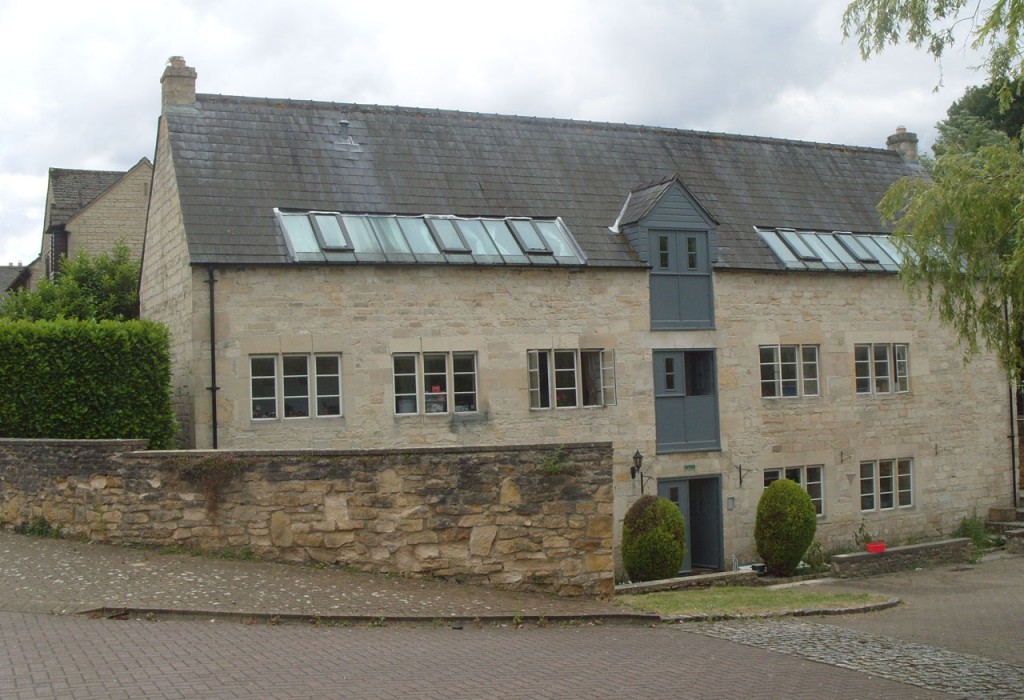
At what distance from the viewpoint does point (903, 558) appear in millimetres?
21219

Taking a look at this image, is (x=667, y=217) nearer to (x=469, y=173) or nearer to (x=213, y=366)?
(x=469, y=173)

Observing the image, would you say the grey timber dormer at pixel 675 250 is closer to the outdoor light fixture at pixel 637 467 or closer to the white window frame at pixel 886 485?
the outdoor light fixture at pixel 637 467

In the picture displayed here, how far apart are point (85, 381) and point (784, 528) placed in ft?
43.4

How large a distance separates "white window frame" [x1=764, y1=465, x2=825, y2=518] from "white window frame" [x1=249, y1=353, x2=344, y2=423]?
388 inches

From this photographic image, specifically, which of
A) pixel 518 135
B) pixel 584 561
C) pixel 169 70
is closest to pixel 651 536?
pixel 584 561

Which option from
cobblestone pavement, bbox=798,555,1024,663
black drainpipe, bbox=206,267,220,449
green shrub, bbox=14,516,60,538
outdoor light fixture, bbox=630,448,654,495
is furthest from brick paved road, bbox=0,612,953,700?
outdoor light fixture, bbox=630,448,654,495

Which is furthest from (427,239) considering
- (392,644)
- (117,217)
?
(117,217)

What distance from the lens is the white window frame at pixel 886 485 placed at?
931 inches

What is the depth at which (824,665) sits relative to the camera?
1052 cm

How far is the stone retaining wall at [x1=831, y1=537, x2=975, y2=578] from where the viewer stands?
20.2 meters

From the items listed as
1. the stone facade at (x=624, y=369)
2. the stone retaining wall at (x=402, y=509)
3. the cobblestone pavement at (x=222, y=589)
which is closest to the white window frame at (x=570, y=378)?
Answer: the stone facade at (x=624, y=369)

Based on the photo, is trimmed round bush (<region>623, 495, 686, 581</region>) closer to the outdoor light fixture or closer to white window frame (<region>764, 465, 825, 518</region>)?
the outdoor light fixture

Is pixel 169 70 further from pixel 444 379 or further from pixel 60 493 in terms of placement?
pixel 60 493

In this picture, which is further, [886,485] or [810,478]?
[886,485]
